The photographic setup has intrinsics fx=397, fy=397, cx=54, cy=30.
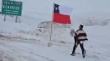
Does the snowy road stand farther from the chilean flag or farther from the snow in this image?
the chilean flag

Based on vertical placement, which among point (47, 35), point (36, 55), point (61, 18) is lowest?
point (36, 55)

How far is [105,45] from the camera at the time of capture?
25750 millimetres

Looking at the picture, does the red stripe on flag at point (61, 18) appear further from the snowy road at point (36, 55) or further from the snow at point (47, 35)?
the snowy road at point (36, 55)

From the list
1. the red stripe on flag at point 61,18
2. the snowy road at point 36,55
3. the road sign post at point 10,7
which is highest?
the road sign post at point 10,7

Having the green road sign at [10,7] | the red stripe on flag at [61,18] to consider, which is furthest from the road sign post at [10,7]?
the red stripe on flag at [61,18]

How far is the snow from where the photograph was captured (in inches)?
736

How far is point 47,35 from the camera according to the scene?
1157 inches

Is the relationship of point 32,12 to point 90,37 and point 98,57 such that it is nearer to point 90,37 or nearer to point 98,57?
point 90,37

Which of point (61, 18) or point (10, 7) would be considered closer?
point (61, 18)

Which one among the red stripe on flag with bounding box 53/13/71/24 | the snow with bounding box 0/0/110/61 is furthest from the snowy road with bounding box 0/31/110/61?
the red stripe on flag with bounding box 53/13/71/24

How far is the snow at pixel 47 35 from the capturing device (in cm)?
1869

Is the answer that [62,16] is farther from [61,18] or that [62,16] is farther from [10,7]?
[10,7]

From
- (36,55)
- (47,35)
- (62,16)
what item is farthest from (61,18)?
(47,35)

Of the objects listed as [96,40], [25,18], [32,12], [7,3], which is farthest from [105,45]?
[32,12]
